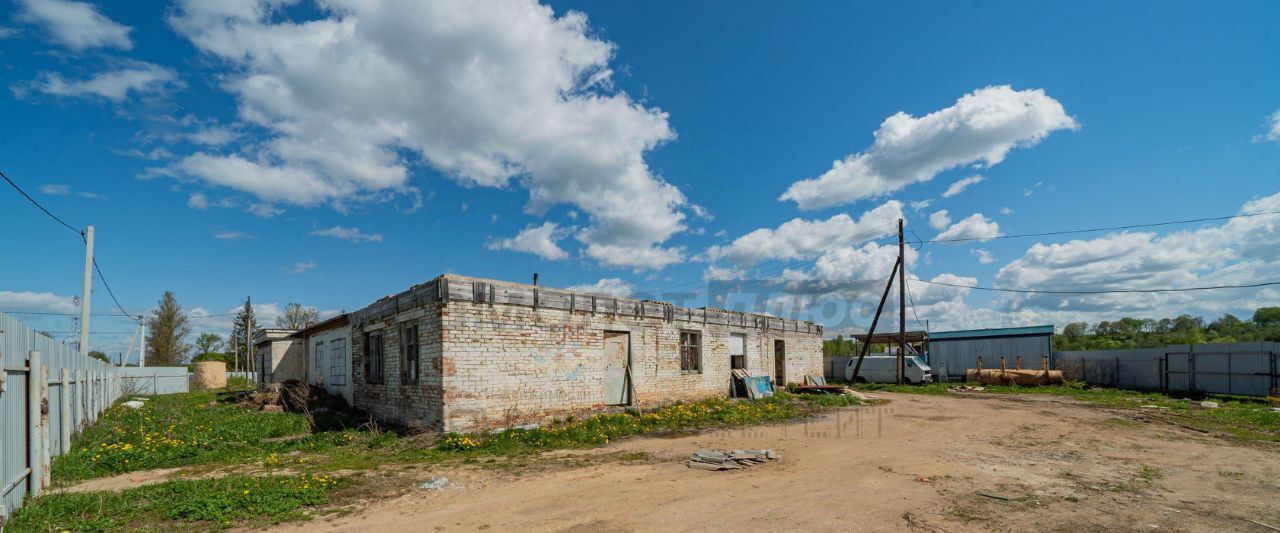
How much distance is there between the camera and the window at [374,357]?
1438 cm

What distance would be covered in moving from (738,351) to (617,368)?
21.8 ft

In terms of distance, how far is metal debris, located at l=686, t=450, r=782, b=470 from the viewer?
877 cm

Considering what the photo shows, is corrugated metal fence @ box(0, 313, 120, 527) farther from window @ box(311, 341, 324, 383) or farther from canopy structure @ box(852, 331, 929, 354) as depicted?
canopy structure @ box(852, 331, 929, 354)

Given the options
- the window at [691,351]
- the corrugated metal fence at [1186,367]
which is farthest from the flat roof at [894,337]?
the window at [691,351]

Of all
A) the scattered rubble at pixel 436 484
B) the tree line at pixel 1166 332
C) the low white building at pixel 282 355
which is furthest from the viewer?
the tree line at pixel 1166 332

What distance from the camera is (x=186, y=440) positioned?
10992 millimetres

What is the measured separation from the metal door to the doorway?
9.43 m

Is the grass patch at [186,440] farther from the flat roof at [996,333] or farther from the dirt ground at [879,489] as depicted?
the flat roof at [996,333]

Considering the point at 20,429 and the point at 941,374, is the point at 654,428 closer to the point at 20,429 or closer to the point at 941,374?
the point at 20,429

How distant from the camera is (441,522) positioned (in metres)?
6.16

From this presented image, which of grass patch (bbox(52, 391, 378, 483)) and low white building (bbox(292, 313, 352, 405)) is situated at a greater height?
low white building (bbox(292, 313, 352, 405))

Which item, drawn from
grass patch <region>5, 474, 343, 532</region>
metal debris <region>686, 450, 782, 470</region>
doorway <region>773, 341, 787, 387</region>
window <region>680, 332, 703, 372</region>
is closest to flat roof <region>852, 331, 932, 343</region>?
doorway <region>773, 341, 787, 387</region>

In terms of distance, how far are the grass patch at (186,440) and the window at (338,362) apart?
192 cm

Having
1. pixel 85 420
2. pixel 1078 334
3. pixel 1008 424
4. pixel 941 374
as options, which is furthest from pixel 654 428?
pixel 1078 334
